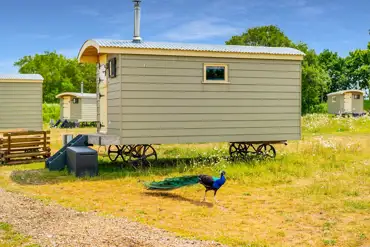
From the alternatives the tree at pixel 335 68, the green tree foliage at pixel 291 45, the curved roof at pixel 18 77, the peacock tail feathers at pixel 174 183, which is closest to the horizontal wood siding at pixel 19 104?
the curved roof at pixel 18 77

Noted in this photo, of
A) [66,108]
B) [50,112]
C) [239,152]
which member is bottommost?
[239,152]

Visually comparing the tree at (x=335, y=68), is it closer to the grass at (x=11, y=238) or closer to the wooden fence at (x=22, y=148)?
the wooden fence at (x=22, y=148)

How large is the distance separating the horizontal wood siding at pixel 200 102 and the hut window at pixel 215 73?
0.45 feet

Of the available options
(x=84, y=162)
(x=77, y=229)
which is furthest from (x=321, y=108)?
(x=77, y=229)

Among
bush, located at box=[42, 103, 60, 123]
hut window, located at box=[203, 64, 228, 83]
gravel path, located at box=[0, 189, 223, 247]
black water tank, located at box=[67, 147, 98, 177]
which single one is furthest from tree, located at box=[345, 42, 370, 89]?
gravel path, located at box=[0, 189, 223, 247]

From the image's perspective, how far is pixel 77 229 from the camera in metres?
6.45

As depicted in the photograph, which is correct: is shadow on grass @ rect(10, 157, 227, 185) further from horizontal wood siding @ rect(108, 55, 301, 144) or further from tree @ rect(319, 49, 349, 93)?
tree @ rect(319, 49, 349, 93)

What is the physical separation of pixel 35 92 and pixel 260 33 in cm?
3198

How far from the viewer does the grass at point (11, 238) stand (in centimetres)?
589

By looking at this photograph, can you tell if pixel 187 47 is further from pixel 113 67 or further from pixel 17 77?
pixel 17 77

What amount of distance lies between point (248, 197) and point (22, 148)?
984 centimetres

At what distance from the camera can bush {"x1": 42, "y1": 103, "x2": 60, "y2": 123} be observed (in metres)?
42.8

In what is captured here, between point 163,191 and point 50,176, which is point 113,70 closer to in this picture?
point 50,176

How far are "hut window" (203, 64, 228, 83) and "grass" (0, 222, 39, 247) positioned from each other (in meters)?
7.87
